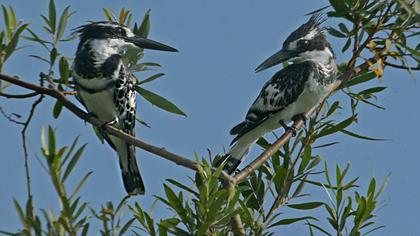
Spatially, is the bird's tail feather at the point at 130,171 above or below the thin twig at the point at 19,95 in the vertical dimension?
below

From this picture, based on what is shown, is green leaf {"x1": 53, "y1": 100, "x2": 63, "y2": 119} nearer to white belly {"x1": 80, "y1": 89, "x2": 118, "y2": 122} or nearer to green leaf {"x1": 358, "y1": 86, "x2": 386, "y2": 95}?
white belly {"x1": 80, "y1": 89, "x2": 118, "y2": 122}

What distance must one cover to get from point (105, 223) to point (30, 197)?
1.14 ft

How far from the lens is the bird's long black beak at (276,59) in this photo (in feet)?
17.2

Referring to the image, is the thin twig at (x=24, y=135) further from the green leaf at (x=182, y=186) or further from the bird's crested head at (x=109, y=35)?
the bird's crested head at (x=109, y=35)

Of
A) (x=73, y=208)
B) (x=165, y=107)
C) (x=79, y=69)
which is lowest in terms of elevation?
(x=73, y=208)

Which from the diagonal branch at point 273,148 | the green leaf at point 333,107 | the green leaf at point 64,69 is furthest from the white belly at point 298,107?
the green leaf at point 64,69

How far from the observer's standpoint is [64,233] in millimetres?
2295

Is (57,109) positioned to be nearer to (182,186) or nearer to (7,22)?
(7,22)

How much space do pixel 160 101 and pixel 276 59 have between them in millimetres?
1848

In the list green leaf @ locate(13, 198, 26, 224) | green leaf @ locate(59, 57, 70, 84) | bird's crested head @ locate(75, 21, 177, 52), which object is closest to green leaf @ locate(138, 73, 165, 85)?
green leaf @ locate(59, 57, 70, 84)

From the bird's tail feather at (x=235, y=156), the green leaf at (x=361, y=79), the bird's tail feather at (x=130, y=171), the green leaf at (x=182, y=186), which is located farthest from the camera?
the bird's tail feather at (x=235, y=156)

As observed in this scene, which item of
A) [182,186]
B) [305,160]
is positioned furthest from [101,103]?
[182,186]

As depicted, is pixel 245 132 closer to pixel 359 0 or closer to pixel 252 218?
pixel 359 0

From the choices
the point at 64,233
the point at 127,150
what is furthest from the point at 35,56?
the point at 127,150
